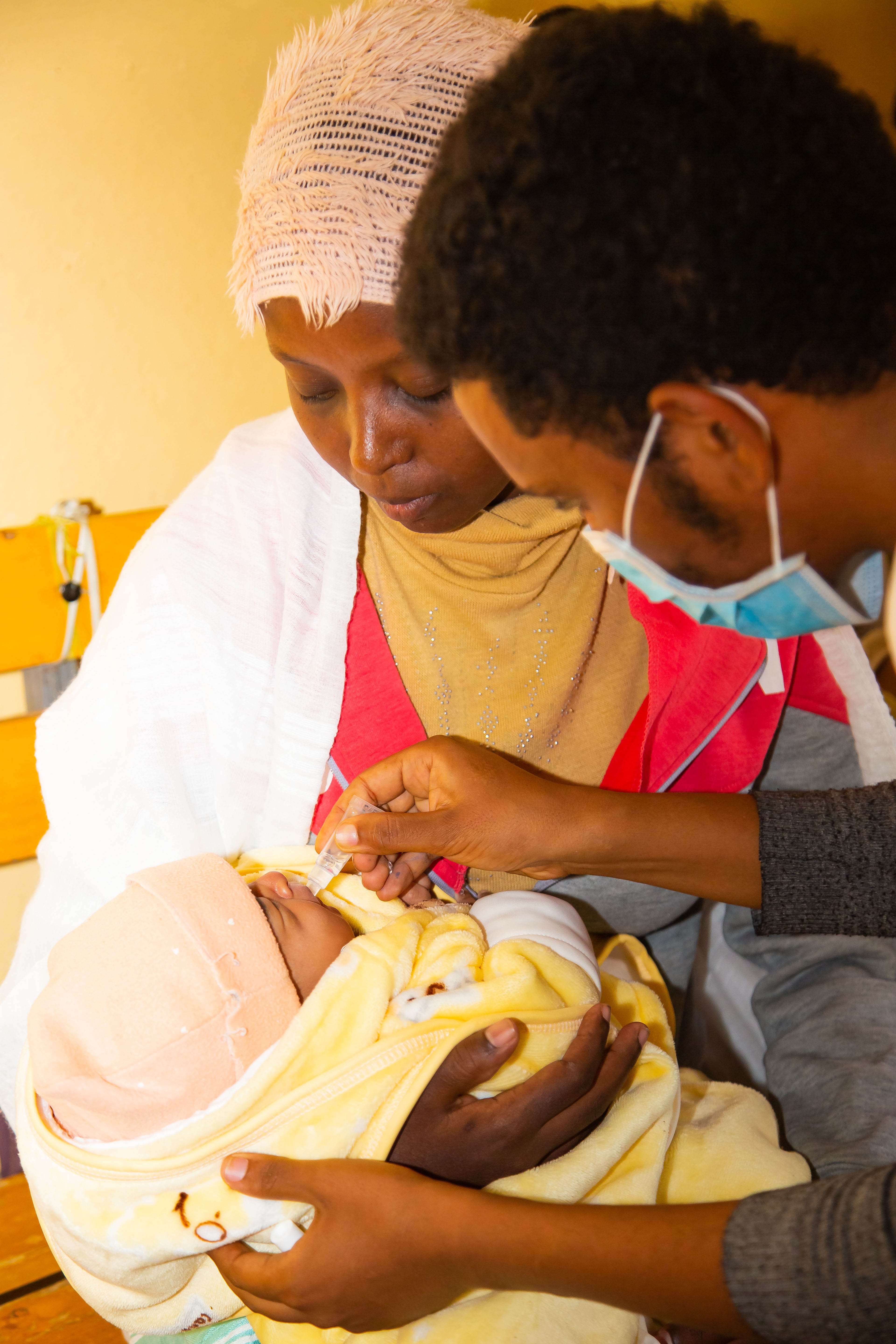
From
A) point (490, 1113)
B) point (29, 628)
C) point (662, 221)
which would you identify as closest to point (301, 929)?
point (490, 1113)

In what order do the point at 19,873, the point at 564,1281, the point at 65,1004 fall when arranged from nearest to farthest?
the point at 564,1281 → the point at 65,1004 → the point at 19,873

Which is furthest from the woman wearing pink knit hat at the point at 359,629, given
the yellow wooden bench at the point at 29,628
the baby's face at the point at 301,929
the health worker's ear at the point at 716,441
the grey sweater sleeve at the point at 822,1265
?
the yellow wooden bench at the point at 29,628

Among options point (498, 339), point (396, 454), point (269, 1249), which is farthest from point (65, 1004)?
point (498, 339)

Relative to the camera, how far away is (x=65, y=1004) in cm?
103

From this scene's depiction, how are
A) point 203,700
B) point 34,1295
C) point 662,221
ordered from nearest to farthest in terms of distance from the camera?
point 662,221, point 203,700, point 34,1295

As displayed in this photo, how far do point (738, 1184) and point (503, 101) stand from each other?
105 cm

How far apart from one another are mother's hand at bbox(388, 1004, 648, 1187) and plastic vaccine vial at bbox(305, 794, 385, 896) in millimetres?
280

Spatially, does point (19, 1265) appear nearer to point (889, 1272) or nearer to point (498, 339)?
point (889, 1272)

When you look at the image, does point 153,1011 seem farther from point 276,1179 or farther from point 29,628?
point 29,628

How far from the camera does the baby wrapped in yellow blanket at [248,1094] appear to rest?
1000 millimetres

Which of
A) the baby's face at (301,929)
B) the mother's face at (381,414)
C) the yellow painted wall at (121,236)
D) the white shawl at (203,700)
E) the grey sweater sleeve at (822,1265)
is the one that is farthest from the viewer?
the yellow painted wall at (121,236)

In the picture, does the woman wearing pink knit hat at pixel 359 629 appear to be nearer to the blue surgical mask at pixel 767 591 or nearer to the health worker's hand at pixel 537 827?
the health worker's hand at pixel 537 827

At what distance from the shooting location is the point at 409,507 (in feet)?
3.81

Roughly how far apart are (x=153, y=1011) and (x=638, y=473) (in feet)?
2.31
